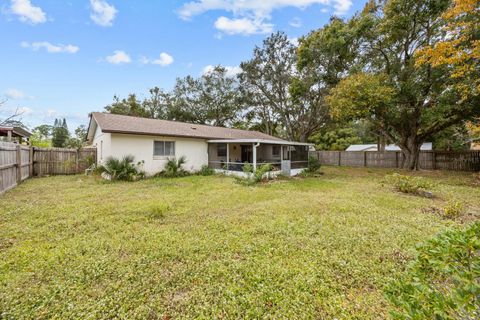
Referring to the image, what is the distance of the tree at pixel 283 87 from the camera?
19484 millimetres

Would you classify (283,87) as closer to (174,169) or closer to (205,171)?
(205,171)

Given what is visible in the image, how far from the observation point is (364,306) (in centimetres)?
243

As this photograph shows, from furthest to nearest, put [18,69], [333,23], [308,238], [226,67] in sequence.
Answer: [226,67], [333,23], [18,69], [308,238]

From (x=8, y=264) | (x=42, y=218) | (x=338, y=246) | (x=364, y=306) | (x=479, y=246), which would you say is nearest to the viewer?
(x=479, y=246)

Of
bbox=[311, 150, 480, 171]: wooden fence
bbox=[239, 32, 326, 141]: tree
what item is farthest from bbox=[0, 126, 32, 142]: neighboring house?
bbox=[311, 150, 480, 171]: wooden fence

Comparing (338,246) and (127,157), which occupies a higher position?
(127,157)

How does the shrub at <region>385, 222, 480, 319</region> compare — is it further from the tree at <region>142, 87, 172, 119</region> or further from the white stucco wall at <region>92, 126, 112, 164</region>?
the tree at <region>142, 87, 172, 119</region>

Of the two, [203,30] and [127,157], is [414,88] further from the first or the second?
[127,157]

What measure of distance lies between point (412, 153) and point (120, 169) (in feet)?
62.3

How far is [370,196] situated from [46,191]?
1222 centimetres

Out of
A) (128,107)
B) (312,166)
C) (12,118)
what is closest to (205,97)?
(128,107)

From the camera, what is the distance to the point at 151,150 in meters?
11.9

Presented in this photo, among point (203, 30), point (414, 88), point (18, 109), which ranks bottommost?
point (18, 109)

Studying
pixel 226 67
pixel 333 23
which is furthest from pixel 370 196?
pixel 226 67
